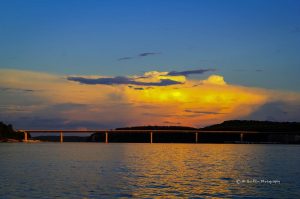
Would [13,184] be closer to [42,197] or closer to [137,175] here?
[42,197]

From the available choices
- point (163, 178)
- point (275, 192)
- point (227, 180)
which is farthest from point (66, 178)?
point (275, 192)

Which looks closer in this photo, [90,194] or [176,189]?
[90,194]

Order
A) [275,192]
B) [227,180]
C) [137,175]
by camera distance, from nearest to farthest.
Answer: [275,192]
[227,180]
[137,175]

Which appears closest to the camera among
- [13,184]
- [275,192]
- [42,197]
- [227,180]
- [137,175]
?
[42,197]

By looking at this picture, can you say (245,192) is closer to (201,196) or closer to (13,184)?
(201,196)

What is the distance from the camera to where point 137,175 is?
54.1 meters

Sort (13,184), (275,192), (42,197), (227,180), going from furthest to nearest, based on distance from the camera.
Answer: (227,180)
(13,184)
(275,192)
(42,197)

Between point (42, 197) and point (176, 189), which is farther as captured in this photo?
point (176, 189)

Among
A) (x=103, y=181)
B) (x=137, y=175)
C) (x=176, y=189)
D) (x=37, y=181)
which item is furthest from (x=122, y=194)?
(x=137, y=175)

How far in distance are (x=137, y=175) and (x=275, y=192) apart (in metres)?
18.5

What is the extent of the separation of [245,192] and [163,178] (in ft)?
42.0

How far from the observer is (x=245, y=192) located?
40.1 m

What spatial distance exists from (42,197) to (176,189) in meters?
11.9

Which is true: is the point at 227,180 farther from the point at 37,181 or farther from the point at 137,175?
the point at 37,181
